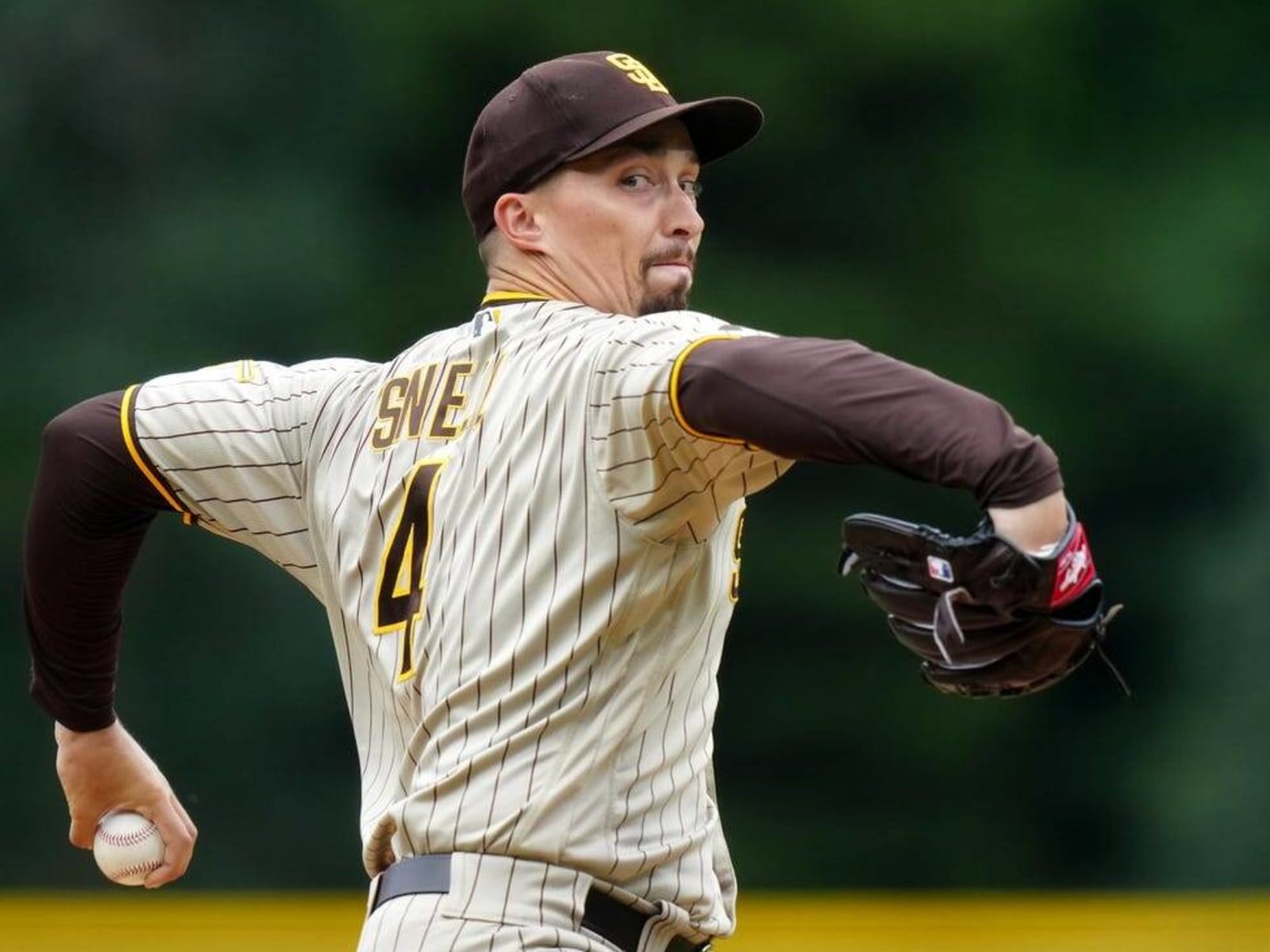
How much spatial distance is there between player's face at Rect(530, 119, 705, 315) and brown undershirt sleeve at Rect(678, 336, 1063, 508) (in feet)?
1.79

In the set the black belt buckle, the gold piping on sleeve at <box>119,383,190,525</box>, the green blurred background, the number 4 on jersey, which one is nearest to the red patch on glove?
the black belt buckle

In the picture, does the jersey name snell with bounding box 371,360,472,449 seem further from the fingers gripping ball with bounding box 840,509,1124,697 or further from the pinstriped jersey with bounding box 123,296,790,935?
the fingers gripping ball with bounding box 840,509,1124,697

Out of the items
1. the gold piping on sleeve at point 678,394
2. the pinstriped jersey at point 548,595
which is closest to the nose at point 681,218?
the pinstriped jersey at point 548,595

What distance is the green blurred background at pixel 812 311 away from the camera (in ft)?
17.2

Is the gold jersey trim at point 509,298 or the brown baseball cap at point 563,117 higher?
the brown baseball cap at point 563,117

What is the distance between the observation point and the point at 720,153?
8.87 ft

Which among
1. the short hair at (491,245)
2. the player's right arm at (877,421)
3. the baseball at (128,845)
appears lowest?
the baseball at (128,845)

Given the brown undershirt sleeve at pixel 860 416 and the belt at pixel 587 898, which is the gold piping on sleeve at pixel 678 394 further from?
the belt at pixel 587 898

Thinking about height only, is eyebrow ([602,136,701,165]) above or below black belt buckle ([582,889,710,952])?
above

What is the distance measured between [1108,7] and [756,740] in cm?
218

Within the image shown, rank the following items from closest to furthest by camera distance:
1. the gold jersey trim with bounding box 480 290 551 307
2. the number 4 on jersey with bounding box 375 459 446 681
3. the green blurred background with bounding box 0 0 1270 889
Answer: the number 4 on jersey with bounding box 375 459 446 681, the gold jersey trim with bounding box 480 290 551 307, the green blurred background with bounding box 0 0 1270 889

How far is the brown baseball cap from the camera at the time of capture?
2436 millimetres

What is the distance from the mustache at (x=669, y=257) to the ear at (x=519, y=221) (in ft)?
0.42

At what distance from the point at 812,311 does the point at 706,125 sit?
9.26 ft
